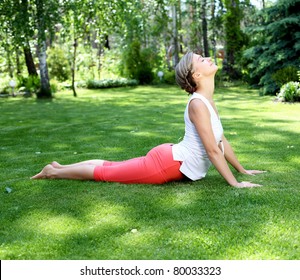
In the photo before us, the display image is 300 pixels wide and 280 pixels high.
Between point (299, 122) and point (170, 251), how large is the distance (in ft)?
20.5

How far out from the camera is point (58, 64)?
2323cm

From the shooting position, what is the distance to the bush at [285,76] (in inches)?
547

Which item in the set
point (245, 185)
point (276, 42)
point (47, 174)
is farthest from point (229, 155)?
point (276, 42)

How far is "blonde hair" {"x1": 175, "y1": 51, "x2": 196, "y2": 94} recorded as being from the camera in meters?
3.87

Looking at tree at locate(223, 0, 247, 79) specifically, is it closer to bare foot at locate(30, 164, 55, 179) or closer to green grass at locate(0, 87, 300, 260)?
green grass at locate(0, 87, 300, 260)

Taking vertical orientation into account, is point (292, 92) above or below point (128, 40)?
below

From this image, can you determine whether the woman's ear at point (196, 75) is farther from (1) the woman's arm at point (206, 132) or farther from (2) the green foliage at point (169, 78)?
(2) the green foliage at point (169, 78)

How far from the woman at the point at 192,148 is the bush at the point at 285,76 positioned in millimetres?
10514

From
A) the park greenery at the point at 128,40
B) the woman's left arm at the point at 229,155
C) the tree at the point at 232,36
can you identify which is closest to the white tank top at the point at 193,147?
the woman's left arm at the point at 229,155

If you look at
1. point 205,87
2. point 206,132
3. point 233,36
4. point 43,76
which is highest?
point 233,36

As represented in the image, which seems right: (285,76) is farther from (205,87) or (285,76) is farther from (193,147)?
(193,147)

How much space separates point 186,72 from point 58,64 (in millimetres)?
20196

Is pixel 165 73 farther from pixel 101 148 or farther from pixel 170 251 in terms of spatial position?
pixel 170 251
